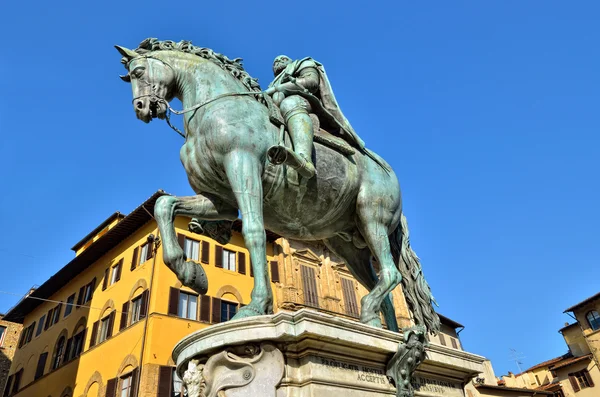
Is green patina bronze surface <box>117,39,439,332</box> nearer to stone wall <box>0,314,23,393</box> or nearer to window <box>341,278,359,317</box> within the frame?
window <box>341,278,359,317</box>

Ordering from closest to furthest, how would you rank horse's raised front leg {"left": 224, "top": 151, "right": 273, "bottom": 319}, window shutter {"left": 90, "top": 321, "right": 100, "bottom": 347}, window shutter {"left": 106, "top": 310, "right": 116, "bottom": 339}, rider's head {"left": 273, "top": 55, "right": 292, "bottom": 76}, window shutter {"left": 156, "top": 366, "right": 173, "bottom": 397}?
horse's raised front leg {"left": 224, "top": 151, "right": 273, "bottom": 319}, rider's head {"left": 273, "top": 55, "right": 292, "bottom": 76}, window shutter {"left": 156, "top": 366, "right": 173, "bottom": 397}, window shutter {"left": 106, "top": 310, "right": 116, "bottom": 339}, window shutter {"left": 90, "top": 321, "right": 100, "bottom": 347}

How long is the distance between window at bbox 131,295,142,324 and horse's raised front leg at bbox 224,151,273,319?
22.1 metres

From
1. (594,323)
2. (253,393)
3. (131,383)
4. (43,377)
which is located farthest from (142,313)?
(594,323)

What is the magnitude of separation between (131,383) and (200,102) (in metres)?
20.7

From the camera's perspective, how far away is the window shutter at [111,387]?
23453 millimetres

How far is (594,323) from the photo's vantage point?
4012cm

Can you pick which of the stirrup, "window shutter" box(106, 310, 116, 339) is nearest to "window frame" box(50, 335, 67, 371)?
"window shutter" box(106, 310, 116, 339)

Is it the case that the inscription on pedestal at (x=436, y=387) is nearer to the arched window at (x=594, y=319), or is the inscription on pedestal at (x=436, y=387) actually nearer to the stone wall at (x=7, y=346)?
the arched window at (x=594, y=319)

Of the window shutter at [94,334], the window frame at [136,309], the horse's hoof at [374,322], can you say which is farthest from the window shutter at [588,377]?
the horse's hoof at [374,322]

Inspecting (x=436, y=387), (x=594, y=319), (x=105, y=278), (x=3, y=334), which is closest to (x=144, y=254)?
(x=105, y=278)

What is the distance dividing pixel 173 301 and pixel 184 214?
2094cm

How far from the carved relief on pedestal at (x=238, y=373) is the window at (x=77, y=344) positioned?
2780cm

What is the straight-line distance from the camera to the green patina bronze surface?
14.9 feet

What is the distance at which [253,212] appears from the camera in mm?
4445
